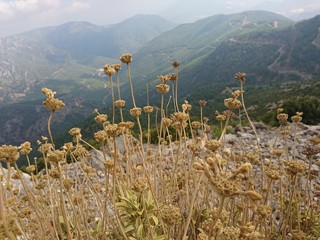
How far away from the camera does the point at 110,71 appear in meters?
4.80

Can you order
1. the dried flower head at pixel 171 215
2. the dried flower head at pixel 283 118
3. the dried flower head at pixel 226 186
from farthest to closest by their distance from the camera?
Answer: the dried flower head at pixel 283 118, the dried flower head at pixel 171 215, the dried flower head at pixel 226 186

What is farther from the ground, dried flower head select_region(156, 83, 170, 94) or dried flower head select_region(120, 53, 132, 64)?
dried flower head select_region(120, 53, 132, 64)

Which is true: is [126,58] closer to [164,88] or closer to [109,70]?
[109,70]

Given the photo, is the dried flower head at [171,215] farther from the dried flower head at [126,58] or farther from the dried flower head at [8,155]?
the dried flower head at [126,58]

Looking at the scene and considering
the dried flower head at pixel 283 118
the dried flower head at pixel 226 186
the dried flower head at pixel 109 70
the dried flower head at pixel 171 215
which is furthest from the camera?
the dried flower head at pixel 283 118

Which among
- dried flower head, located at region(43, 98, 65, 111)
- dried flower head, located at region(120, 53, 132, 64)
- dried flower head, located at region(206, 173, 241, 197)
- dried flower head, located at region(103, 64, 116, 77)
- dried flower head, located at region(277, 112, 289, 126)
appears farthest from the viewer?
dried flower head, located at region(277, 112, 289, 126)

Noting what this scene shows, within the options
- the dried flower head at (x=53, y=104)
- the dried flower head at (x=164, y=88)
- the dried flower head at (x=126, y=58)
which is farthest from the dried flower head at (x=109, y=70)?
the dried flower head at (x=53, y=104)

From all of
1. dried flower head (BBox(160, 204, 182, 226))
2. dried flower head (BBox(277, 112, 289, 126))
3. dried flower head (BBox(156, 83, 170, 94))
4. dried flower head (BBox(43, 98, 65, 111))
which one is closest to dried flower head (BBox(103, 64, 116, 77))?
dried flower head (BBox(156, 83, 170, 94))

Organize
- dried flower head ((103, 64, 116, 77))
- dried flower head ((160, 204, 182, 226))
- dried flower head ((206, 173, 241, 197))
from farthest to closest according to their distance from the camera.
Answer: dried flower head ((103, 64, 116, 77)), dried flower head ((160, 204, 182, 226)), dried flower head ((206, 173, 241, 197))

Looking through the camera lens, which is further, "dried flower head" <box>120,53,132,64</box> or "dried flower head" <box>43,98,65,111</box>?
"dried flower head" <box>120,53,132,64</box>

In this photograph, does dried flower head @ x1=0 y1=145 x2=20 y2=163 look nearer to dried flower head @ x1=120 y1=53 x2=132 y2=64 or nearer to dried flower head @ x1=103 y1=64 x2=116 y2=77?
dried flower head @ x1=103 y1=64 x2=116 y2=77

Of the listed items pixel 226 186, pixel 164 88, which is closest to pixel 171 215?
pixel 226 186

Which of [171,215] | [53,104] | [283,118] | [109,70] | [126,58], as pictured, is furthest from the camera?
[283,118]

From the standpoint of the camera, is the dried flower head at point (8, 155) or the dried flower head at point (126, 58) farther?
the dried flower head at point (126, 58)
